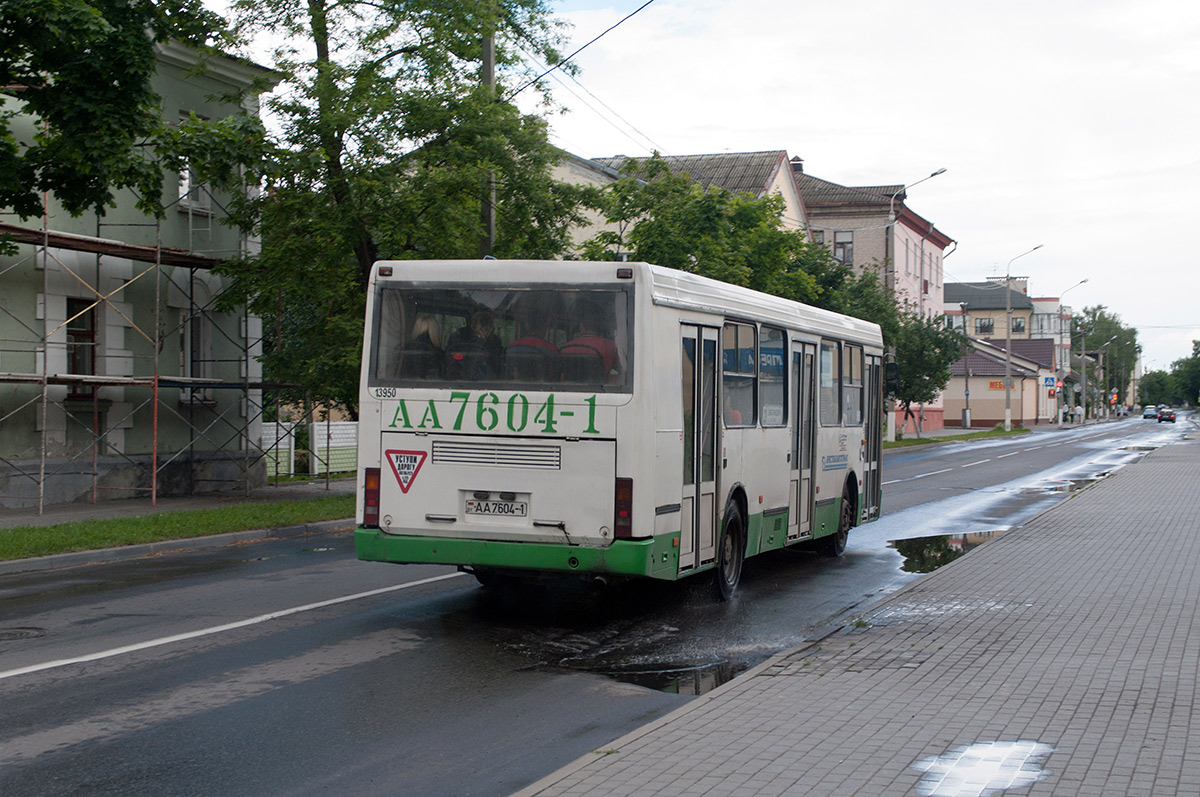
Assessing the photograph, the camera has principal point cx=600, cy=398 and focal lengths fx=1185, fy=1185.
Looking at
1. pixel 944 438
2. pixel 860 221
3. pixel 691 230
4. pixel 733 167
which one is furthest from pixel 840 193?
pixel 691 230

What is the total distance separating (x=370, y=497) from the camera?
937cm

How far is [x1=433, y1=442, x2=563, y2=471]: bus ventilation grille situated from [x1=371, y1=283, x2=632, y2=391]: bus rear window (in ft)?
1.58

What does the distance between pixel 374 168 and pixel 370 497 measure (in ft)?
39.3

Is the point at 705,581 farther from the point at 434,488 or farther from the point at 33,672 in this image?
the point at 33,672

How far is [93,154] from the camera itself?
14562mm

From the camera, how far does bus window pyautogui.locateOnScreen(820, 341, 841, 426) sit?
1366 cm

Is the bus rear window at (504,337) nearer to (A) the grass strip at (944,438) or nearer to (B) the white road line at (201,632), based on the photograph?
(B) the white road line at (201,632)

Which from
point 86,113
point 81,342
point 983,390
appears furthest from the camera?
point 983,390

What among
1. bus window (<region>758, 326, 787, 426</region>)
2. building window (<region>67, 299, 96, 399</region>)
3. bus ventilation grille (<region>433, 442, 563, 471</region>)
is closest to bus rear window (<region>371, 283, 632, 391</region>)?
bus ventilation grille (<region>433, 442, 563, 471</region>)

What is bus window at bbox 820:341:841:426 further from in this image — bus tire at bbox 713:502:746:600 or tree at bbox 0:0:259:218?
tree at bbox 0:0:259:218

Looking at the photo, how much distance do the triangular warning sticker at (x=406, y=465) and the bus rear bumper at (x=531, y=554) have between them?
421 mm

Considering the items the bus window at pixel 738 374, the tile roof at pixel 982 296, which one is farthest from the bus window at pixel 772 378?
the tile roof at pixel 982 296

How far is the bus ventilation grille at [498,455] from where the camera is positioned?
893 cm

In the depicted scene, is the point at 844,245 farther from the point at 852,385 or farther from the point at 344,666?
the point at 344,666
